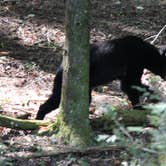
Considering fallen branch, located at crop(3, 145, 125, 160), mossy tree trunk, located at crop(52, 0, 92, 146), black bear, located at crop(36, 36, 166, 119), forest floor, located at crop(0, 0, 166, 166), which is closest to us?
mossy tree trunk, located at crop(52, 0, 92, 146)

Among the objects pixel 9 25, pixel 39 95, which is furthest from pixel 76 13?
pixel 9 25

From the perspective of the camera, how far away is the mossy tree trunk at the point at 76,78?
19.6 feet

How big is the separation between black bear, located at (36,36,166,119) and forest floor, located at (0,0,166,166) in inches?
12.9

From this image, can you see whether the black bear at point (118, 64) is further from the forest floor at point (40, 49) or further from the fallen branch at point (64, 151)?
the fallen branch at point (64, 151)

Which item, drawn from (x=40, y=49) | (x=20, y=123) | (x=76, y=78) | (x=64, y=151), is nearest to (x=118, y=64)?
(x=20, y=123)

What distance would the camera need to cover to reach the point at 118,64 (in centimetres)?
808

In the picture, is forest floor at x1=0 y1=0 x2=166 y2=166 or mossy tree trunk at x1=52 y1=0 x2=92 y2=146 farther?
forest floor at x1=0 y1=0 x2=166 y2=166

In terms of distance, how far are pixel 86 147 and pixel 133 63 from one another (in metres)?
2.25

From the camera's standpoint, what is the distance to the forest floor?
6.70 m

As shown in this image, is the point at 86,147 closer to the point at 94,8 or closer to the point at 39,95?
the point at 39,95

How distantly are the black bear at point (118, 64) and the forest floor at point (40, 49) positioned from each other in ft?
1.08

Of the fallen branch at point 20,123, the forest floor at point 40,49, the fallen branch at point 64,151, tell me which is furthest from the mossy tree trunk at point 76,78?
the fallen branch at point 20,123

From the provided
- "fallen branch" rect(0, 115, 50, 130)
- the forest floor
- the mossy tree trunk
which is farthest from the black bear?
the mossy tree trunk

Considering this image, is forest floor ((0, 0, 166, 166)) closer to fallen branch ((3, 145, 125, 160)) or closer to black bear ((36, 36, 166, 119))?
fallen branch ((3, 145, 125, 160))
